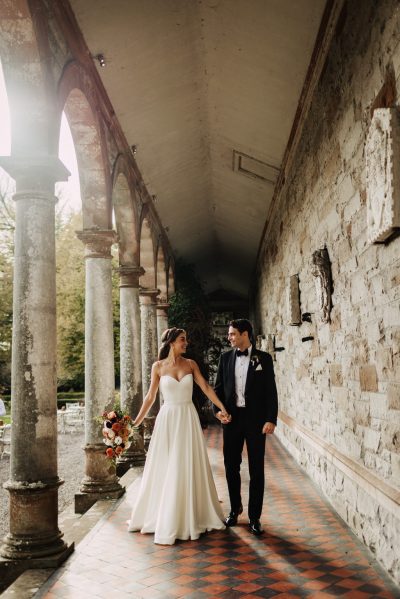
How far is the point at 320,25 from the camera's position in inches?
215

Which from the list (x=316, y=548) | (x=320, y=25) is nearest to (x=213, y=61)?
(x=320, y=25)

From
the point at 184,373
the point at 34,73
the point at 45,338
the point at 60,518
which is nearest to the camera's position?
the point at 45,338

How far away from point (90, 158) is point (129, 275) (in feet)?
8.29

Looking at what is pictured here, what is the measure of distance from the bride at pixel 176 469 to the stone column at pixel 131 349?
3903mm

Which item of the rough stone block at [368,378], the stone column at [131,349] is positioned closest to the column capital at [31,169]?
the rough stone block at [368,378]

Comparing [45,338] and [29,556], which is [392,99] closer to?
[45,338]

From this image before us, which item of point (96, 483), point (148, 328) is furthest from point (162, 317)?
point (96, 483)

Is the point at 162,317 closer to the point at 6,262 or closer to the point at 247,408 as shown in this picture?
the point at 6,262

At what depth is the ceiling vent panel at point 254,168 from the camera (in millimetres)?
9492

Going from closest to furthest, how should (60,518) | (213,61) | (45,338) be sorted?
(45,338) < (60,518) < (213,61)

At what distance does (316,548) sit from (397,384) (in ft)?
4.99

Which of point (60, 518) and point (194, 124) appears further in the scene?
point (194, 124)

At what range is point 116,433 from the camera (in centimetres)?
489

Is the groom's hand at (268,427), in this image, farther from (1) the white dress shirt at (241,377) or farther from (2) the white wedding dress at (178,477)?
(2) the white wedding dress at (178,477)
